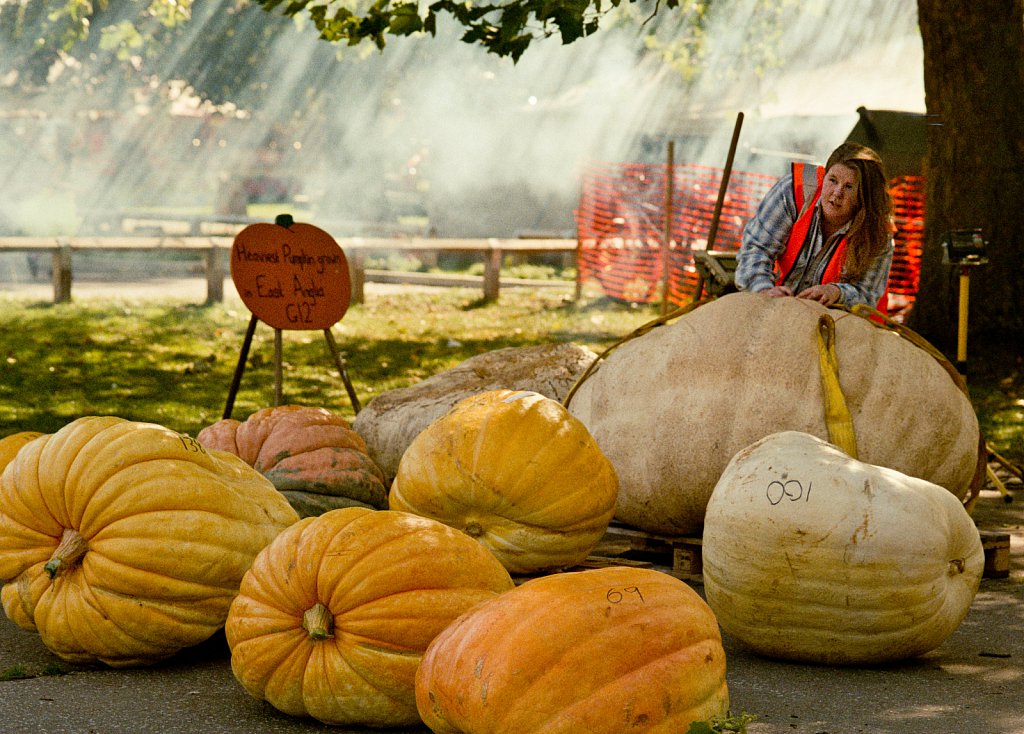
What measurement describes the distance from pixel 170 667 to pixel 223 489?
0.55m

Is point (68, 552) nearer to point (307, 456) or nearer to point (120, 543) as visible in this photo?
point (120, 543)

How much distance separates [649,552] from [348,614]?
215 centimetres

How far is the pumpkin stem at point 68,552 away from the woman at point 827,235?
2.85 metres

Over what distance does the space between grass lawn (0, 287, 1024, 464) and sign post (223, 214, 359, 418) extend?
1591mm

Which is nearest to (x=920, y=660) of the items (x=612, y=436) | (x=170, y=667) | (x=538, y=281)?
(x=612, y=436)

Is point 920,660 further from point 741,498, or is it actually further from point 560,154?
point 560,154

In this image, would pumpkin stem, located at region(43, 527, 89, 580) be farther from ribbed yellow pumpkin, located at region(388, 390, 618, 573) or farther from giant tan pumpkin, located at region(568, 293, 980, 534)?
giant tan pumpkin, located at region(568, 293, 980, 534)

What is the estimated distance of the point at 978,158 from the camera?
1002 centimetres

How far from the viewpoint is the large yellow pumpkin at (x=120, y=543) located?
364cm

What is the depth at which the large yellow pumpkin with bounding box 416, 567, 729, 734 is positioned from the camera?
2.82m

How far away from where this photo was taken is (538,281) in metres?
20.2

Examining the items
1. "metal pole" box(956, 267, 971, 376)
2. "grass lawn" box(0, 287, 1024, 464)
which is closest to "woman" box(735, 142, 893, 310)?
"metal pole" box(956, 267, 971, 376)

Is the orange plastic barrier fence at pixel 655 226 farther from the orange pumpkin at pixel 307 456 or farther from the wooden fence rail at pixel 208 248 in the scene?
the orange pumpkin at pixel 307 456

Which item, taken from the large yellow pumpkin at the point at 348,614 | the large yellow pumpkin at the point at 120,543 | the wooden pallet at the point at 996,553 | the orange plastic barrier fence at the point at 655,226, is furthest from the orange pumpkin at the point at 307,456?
the orange plastic barrier fence at the point at 655,226
